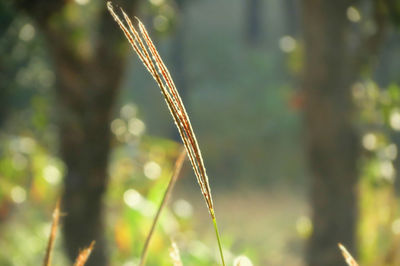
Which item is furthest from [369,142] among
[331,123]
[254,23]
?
[254,23]

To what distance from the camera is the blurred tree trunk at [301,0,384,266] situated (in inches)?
223

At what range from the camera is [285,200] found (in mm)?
17359

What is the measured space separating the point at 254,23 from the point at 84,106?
26.0 meters

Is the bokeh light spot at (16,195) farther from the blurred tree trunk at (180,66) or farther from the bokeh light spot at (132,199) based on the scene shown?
the blurred tree trunk at (180,66)

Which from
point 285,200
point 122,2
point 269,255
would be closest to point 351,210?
point 122,2

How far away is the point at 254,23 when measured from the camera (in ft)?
99.8

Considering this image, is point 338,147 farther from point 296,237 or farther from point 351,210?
point 296,237

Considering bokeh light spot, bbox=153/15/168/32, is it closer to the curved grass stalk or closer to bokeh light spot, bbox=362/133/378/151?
bokeh light spot, bbox=362/133/378/151

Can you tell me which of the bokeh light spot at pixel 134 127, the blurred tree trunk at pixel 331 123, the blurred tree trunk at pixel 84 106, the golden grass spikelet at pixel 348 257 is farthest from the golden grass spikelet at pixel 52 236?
the bokeh light spot at pixel 134 127

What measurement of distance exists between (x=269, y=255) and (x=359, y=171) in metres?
7.31

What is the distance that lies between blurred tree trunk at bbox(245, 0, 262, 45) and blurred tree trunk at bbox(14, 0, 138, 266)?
2580cm

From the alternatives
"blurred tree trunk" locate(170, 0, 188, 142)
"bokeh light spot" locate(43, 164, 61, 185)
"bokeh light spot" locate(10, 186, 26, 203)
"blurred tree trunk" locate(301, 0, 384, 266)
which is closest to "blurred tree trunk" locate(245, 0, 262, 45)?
"blurred tree trunk" locate(170, 0, 188, 142)

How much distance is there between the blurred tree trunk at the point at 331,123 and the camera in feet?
18.6

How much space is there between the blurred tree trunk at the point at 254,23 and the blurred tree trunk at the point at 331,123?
2480cm
